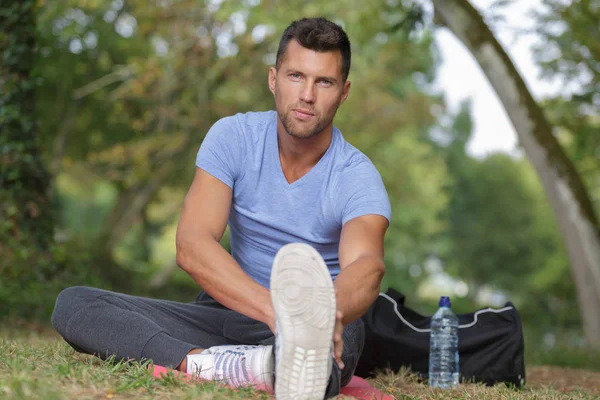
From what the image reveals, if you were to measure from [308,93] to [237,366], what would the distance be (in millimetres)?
1271

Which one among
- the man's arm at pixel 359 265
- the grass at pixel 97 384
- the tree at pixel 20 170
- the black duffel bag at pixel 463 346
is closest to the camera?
the grass at pixel 97 384

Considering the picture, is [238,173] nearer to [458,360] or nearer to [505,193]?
[458,360]

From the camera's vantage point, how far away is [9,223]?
→ 8766 mm

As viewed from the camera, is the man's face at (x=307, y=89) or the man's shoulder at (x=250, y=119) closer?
the man's face at (x=307, y=89)

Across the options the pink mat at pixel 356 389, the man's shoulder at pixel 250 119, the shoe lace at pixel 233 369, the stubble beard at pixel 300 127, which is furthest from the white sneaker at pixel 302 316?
the man's shoulder at pixel 250 119

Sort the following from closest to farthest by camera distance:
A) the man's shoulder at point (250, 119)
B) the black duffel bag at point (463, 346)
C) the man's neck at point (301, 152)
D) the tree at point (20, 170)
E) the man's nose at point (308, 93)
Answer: the man's nose at point (308, 93), the man's neck at point (301, 152), the man's shoulder at point (250, 119), the black duffel bag at point (463, 346), the tree at point (20, 170)

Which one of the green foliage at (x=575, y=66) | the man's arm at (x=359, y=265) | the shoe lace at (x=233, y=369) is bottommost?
the shoe lace at (x=233, y=369)

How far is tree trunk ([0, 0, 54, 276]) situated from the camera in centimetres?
853

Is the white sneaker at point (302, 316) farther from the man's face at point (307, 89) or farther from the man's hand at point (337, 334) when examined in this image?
the man's face at point (307, 89)

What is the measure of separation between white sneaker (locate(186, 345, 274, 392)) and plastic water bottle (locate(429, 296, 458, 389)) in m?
1.79

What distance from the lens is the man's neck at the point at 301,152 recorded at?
379 cm

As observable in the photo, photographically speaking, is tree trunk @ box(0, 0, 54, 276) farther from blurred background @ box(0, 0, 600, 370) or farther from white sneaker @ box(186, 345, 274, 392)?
white sneaker @ box(186, 345, 274, 392)

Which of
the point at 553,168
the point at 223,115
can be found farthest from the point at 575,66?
the point at 223,115

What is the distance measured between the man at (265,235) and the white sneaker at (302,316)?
0.10 ft
